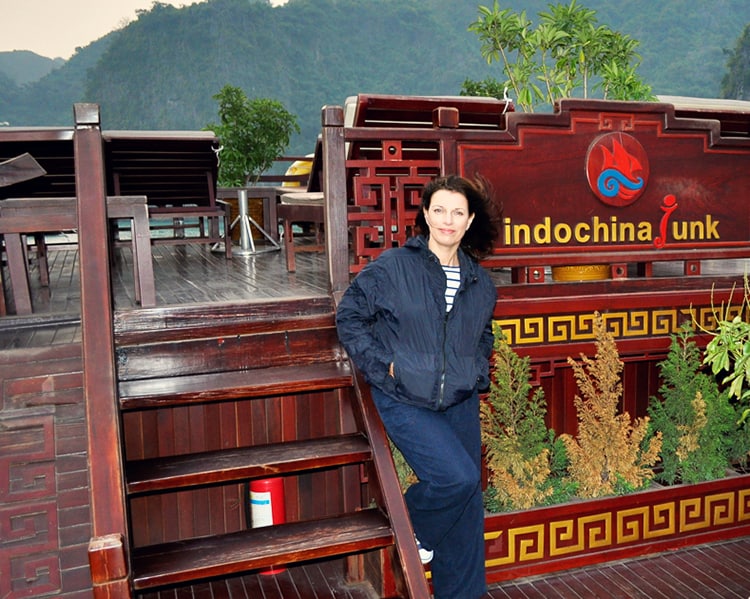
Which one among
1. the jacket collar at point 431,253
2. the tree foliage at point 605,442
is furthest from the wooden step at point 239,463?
the tree foliage at point 605,442

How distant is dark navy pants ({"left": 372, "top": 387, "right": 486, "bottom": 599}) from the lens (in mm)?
2598

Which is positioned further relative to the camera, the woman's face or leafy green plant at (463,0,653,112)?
leafy green plant at (463,0,653,112)

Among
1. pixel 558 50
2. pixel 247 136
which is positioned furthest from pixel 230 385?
pixel 247 136

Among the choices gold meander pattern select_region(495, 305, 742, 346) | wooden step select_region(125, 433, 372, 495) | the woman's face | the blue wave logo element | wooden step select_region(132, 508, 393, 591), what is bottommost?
wooden step select_region(132, 508, 393, 591)

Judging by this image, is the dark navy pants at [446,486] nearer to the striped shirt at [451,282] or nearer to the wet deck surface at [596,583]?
the striped shirt at [451,282]

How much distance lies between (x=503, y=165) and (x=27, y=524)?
2422 millimetres

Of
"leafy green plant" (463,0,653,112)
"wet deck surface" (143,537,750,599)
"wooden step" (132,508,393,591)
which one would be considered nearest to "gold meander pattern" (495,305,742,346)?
"wet deck surface" (143,537,750,599)

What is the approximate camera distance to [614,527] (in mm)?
3551

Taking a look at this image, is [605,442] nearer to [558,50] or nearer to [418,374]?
[418,374]

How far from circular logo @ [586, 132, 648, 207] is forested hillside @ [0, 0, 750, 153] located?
112 ft

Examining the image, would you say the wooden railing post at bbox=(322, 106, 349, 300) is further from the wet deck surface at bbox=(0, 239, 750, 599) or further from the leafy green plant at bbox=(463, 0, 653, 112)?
the leafy green plant at bbox=(463, 0, 653, 112)

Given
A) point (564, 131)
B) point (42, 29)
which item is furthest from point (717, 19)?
point (564, 131)

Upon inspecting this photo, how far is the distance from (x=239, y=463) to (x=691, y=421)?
2269 millimetres

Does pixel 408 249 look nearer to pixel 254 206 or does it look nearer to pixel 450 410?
pixel 450 410
